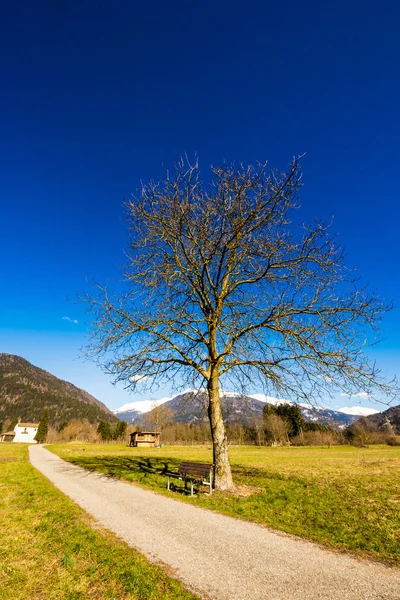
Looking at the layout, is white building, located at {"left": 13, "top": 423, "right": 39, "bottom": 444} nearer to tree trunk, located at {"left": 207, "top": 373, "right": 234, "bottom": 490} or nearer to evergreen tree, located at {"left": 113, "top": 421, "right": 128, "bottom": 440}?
evergreen tree, located at {"left": 113, "top": 421, "right": 128, "bottom": 440}

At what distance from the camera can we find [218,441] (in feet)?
37.0

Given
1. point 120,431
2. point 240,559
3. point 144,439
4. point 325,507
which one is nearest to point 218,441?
point 325,507

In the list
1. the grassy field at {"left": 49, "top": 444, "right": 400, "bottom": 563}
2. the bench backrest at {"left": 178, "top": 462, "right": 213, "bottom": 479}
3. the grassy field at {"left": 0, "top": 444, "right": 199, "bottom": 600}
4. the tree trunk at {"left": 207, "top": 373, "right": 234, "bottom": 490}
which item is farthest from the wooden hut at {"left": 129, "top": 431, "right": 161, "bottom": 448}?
the grassy field at {"left": 0, "top": 444, "right": 199, "bottom": 600}

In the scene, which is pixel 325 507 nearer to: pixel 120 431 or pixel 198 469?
pixel 198 469

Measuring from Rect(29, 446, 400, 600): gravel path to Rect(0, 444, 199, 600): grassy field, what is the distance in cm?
40

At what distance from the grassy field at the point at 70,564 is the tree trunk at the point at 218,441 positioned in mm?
4789

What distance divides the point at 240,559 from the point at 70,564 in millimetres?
2857

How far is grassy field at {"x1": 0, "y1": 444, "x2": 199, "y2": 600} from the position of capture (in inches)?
166

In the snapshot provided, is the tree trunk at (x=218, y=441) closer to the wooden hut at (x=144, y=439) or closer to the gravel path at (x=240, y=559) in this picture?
the gravel path at (x=240, y=559)

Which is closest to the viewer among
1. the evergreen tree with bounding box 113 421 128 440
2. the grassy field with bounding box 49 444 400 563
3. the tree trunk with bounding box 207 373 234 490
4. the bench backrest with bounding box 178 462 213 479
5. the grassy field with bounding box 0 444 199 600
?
the grassy field with bounding box 0 444 199 600

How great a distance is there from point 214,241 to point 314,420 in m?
7.48

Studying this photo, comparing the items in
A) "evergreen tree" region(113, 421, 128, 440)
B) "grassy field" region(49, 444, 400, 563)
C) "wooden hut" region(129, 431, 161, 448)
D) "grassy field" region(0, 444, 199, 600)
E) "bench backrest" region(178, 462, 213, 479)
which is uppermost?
"evergreen tree" region(113, 421, 128, 440)

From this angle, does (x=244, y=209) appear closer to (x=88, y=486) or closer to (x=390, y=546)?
(x=390, y=546)

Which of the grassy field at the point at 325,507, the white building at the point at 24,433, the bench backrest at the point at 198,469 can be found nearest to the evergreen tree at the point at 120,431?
the white building at the point at 24,433
